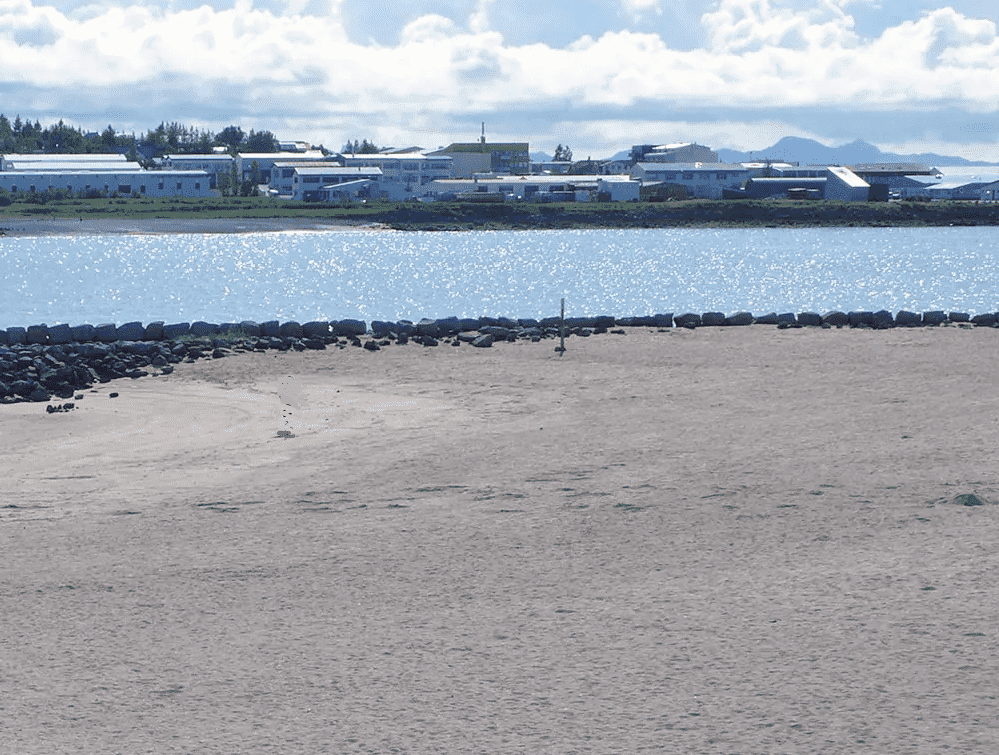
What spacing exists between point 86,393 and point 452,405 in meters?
8.69

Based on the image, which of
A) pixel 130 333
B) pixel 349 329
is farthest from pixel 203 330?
pixel 349 329

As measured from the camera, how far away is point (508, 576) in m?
13.6

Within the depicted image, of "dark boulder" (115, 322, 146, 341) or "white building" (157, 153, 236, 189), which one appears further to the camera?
"white building" (157, 153, 236, 189)

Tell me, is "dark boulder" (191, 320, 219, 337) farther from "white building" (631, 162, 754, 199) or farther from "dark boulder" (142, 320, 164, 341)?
"white building" (631, 162, 754, 199)

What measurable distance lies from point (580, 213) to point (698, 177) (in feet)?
77.5

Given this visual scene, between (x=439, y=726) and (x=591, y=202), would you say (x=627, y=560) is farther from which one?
(x=591, y=202)

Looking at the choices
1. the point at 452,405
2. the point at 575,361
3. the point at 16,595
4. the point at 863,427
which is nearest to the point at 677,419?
the point at 863,427

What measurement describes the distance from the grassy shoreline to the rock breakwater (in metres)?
103

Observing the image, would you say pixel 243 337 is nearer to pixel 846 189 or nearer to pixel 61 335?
pixel 61 335

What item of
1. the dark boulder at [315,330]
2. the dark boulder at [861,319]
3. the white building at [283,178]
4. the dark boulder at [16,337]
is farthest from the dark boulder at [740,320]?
the white building at [283,178]

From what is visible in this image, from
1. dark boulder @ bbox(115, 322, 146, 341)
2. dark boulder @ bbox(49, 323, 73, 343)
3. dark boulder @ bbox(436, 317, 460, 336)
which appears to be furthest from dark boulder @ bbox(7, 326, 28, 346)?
dark boulder @ bbox(436, 317, 460, 336)

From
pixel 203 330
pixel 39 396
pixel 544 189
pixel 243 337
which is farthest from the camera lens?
pixel 544 189

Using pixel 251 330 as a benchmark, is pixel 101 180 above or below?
above

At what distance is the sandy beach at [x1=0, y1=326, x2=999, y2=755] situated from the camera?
9906mm
